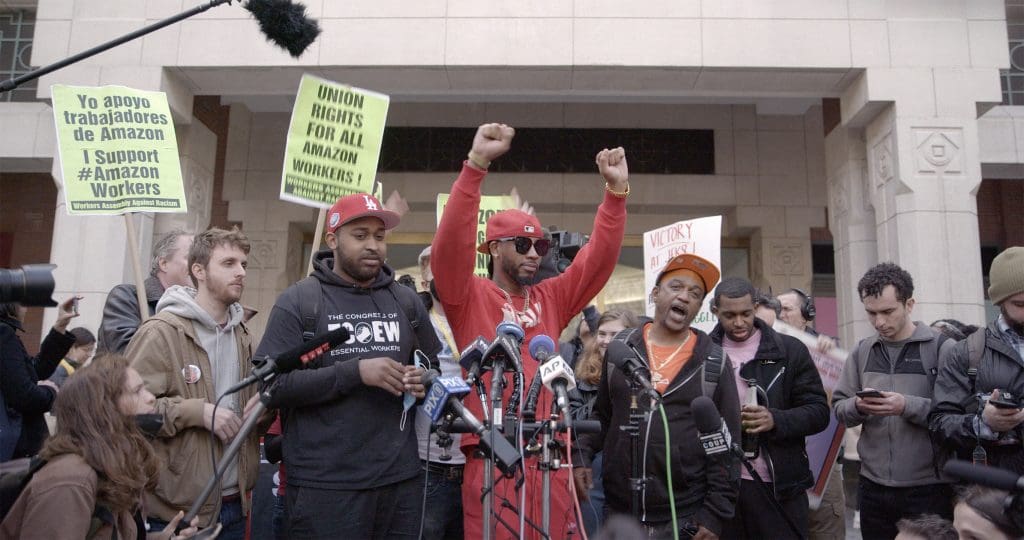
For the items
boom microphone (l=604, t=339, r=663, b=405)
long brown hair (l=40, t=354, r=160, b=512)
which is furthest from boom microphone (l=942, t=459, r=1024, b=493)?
long brown hair (l=40, t=354, r=160, b=512)

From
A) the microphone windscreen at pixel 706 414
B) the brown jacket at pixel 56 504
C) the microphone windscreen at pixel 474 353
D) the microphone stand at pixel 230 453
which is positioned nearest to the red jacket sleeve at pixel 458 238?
the microphone windscreen at pixel 474 353

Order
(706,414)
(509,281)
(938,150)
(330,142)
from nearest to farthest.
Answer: (706,414), (509,281), (330,142), (938,150)

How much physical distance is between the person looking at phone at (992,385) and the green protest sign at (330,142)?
12.9ft

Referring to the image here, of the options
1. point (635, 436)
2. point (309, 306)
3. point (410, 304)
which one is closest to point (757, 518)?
point (635, 436)

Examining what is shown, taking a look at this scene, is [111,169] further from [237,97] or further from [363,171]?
[237,97]

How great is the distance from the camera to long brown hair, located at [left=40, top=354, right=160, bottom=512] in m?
2.92

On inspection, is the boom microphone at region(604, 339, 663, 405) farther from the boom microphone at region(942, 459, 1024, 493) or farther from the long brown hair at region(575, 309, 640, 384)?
the long brown hair at region(575, 309, 640, 384)

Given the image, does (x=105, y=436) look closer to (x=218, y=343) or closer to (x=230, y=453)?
(x=230, y=453)

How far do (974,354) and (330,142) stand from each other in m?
4.20

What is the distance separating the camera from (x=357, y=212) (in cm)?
372

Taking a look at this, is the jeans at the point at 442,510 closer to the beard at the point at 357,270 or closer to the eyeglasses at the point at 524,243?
the beard at the point at 357,270

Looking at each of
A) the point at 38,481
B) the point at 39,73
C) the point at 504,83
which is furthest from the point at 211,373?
the point at 504,83

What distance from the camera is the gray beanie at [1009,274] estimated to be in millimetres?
4023

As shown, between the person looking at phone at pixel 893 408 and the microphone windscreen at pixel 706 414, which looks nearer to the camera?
the microphone windscreen at pixel 706 414
